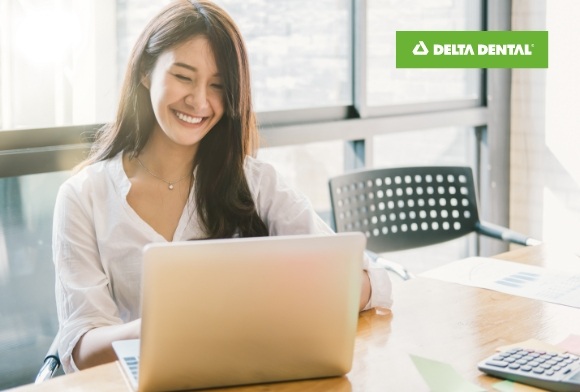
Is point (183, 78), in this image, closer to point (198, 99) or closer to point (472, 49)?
point (198, 99)

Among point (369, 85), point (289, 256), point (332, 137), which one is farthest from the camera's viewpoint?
point (369, 85)

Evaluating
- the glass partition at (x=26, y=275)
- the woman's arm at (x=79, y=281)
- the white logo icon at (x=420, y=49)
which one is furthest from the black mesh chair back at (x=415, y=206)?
the woman's arm at (x=79, y=281)

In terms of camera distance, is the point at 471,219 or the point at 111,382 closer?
the point at 111,382

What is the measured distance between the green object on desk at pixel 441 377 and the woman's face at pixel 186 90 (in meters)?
0.80

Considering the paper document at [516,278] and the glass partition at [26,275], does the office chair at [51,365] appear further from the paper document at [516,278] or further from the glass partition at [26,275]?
the paper document at [516,278]

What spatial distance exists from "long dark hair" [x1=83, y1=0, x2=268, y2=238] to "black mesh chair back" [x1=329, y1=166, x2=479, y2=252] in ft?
2.72

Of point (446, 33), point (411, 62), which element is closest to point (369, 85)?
point (411, 62)

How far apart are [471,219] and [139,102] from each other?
58.2 inches

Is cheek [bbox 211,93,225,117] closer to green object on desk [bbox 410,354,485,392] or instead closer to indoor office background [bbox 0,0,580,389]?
indoor office background [bbox 0,0,580,389]

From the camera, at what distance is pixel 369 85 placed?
11.6 feet

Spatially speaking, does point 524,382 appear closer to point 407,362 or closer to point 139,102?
point 407,362

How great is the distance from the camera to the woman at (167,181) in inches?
74.5

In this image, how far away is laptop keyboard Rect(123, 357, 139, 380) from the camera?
144 centimetres

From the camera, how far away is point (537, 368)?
4.81 feet
